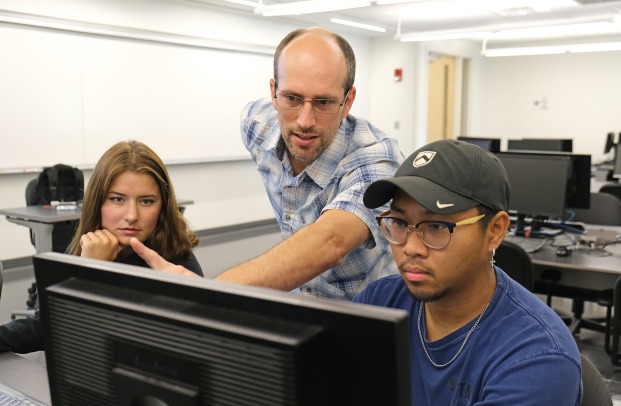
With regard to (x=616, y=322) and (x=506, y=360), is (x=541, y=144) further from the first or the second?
(x=506, y=360)

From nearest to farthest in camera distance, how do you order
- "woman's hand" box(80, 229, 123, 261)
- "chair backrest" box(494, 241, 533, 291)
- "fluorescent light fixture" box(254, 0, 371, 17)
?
"woman's hand" box(80, 229, 123, 261) < "chair backrest" box(494, 241, 533, 291) < "fluorescent light fixture" box(254, 0, 371, 17)

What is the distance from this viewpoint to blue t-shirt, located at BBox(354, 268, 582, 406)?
97 centimetres

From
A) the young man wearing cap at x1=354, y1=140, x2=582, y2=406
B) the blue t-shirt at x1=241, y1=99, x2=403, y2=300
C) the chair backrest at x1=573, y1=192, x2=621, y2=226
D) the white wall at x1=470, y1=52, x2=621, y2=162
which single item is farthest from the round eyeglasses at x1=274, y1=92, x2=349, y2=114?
the white wall at x1=470, y1=52, x2=621, y2=162

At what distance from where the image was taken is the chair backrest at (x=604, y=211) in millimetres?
4301

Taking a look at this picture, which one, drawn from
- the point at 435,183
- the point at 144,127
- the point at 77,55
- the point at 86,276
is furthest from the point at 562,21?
the point at 86,276

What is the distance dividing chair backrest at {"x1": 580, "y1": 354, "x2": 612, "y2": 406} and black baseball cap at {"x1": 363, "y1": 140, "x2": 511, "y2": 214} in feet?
1.30

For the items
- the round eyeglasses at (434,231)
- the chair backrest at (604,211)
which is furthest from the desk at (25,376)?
the chair backrest at (604,211)

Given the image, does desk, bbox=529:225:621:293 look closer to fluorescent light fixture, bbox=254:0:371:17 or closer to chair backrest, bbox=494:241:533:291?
chair backrest, bbox=494:241:533:291

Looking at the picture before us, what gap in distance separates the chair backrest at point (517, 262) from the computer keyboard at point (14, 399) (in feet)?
7.31

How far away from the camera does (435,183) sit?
A: 1.11 meters

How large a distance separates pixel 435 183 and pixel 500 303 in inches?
9.9

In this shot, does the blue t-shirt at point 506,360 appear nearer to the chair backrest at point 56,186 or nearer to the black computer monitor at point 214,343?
the black computer monitor at point 214,343

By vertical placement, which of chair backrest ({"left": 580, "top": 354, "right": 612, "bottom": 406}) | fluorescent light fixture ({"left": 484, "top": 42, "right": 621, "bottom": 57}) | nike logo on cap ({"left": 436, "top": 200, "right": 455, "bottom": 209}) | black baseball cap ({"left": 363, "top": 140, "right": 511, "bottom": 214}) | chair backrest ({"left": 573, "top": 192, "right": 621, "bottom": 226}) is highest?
fluorescent light fixture ({"left": 484, "top": 42, "right": 621, "bottom": 57})

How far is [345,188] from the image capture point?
1435 millimetres
